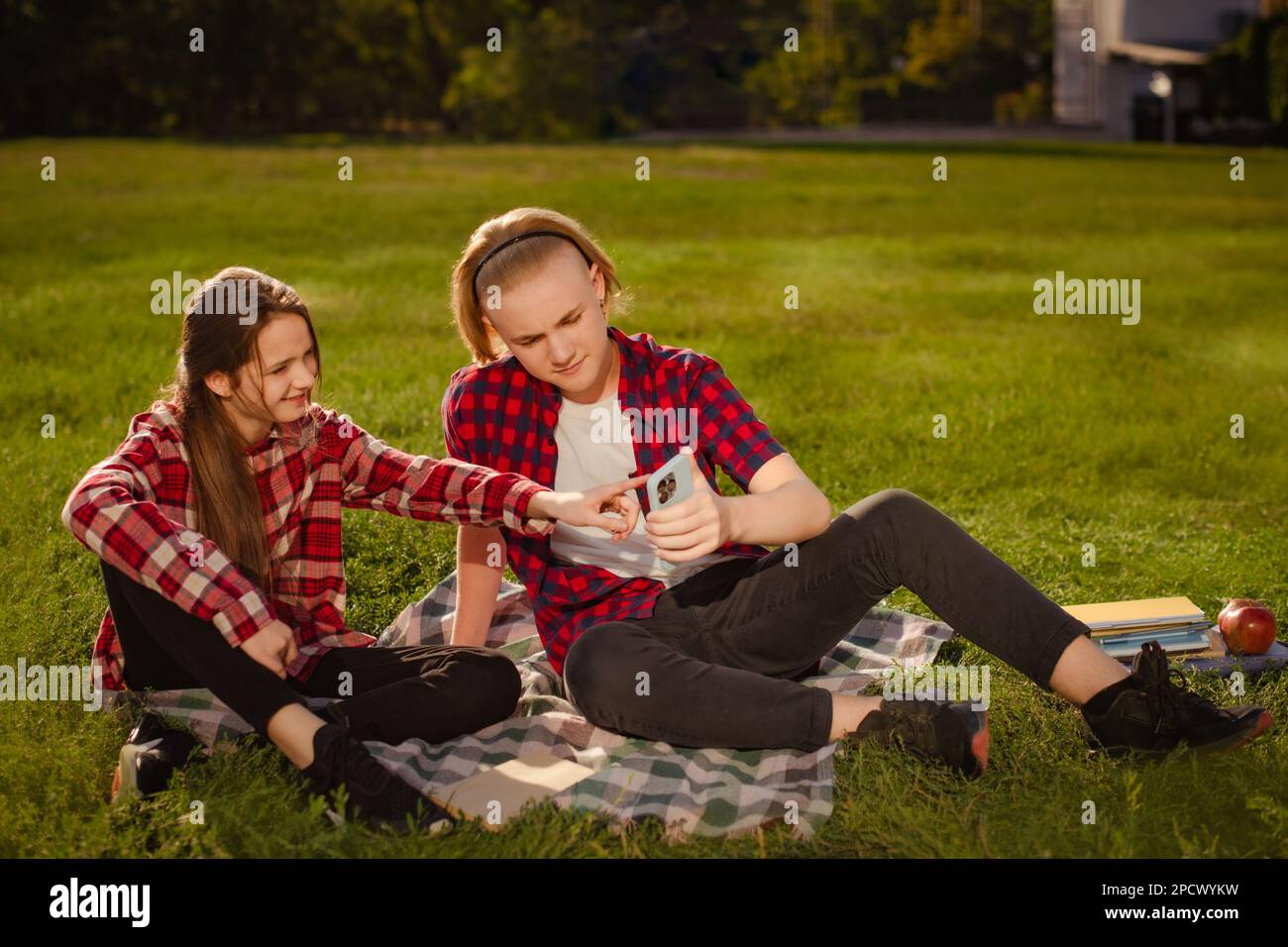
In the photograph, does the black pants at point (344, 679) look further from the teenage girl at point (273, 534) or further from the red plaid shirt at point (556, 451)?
the red plaid shirt at point (556, 451)

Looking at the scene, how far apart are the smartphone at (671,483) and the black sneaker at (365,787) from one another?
0.87 m

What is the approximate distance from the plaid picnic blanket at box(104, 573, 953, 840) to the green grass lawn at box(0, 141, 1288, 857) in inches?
2.9

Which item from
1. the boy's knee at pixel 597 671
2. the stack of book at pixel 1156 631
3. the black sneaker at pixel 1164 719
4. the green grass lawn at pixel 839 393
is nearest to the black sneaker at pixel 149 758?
the green grass lawn at pixel 839 393

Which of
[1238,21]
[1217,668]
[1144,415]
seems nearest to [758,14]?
[1238,21]

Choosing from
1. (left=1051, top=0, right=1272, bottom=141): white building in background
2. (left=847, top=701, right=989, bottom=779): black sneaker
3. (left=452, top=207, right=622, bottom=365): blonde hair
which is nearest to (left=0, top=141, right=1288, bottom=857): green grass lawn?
(left=847, top=701, right=989, bottom=779): black sneaker

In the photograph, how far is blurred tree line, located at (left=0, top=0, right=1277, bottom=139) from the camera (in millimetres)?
34938

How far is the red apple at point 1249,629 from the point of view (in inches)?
156

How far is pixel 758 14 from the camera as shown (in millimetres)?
48500

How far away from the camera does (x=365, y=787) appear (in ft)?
10.2

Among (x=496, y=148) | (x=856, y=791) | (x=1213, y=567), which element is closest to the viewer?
(x=856, y=791)

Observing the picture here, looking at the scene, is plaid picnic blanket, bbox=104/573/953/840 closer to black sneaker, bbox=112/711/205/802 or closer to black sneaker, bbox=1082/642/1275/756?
black sneaker, bbox=112/711/205/802

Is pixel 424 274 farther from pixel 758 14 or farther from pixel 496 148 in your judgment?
pixel 758 14

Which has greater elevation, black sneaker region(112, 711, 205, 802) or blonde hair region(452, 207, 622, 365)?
blonde hair region(452, 207, 622, 365)
